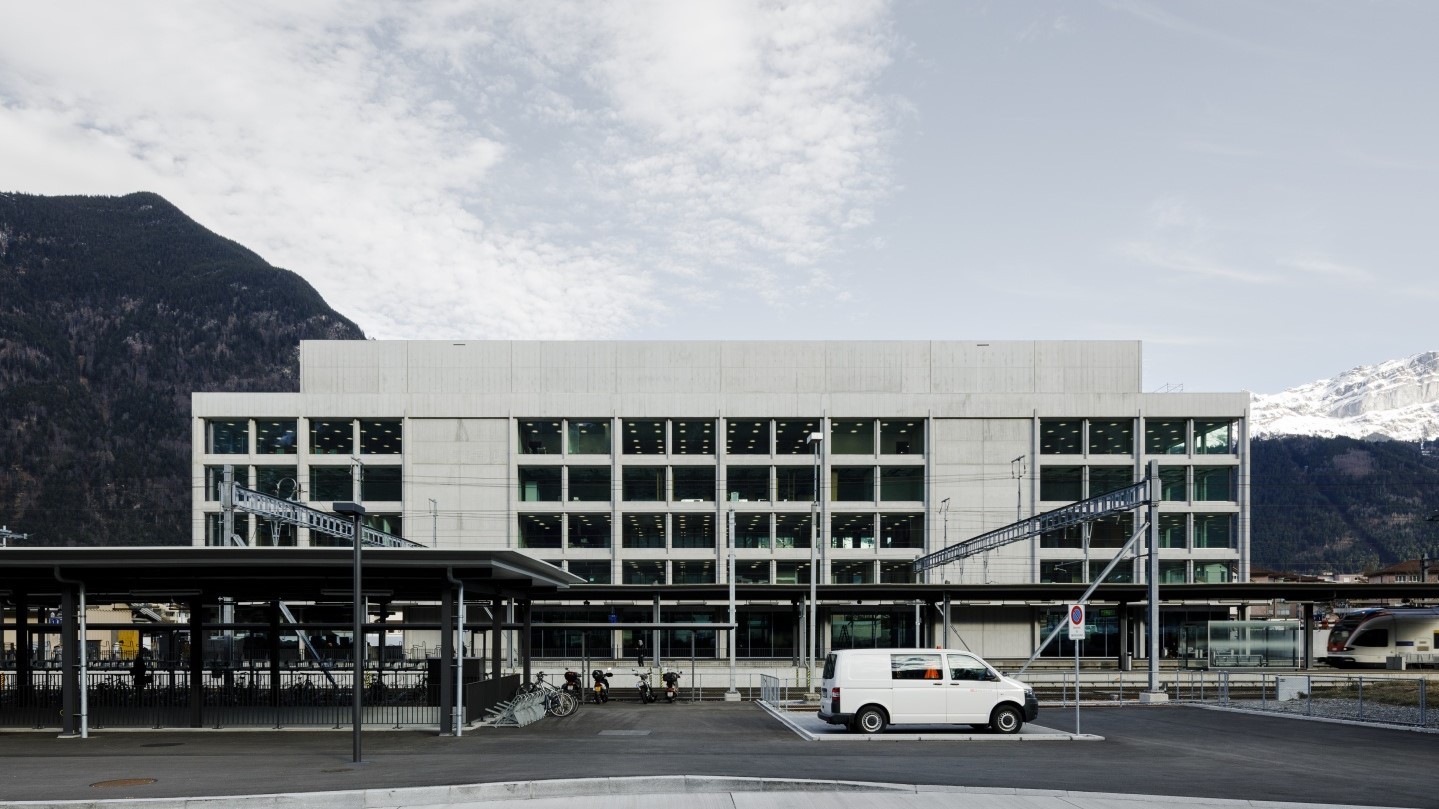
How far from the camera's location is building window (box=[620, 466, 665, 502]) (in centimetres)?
8325

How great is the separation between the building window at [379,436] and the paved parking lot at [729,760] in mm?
56519

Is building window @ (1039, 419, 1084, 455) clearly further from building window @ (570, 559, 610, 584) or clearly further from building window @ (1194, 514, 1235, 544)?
building window @ (570, 559, 610, 584)

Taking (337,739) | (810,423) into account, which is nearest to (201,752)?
(337,739)

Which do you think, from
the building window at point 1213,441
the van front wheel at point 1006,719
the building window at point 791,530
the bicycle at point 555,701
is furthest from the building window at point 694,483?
the van front wheel at point 1006,719

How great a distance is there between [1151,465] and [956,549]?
82.6ft

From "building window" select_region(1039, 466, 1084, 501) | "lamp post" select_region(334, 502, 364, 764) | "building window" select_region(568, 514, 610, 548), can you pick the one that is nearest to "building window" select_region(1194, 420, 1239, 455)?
"building window" select_region(1039, 466, 1084, 501)

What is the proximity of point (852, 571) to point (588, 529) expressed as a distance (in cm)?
1799

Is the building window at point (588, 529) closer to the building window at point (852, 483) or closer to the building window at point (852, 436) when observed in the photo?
the building window at point (852, 483)

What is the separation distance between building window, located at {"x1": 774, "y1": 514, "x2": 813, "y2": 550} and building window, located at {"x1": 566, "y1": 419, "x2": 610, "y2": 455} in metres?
12.7

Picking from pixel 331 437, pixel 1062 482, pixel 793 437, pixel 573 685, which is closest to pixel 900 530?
pixel 793 437

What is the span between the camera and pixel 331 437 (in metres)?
84.1

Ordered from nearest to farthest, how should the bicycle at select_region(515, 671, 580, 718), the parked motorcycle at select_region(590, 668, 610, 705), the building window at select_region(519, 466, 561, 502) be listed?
the bicycle at select_region(515, 671, 580, 718)
the parked motorcycle at select_region(590, 668, 610, 705)
the building window at select_region(519, 466, 561, 502)

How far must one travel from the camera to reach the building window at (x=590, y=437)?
83688 mm

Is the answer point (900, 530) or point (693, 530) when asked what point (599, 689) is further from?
point (900, 530)
